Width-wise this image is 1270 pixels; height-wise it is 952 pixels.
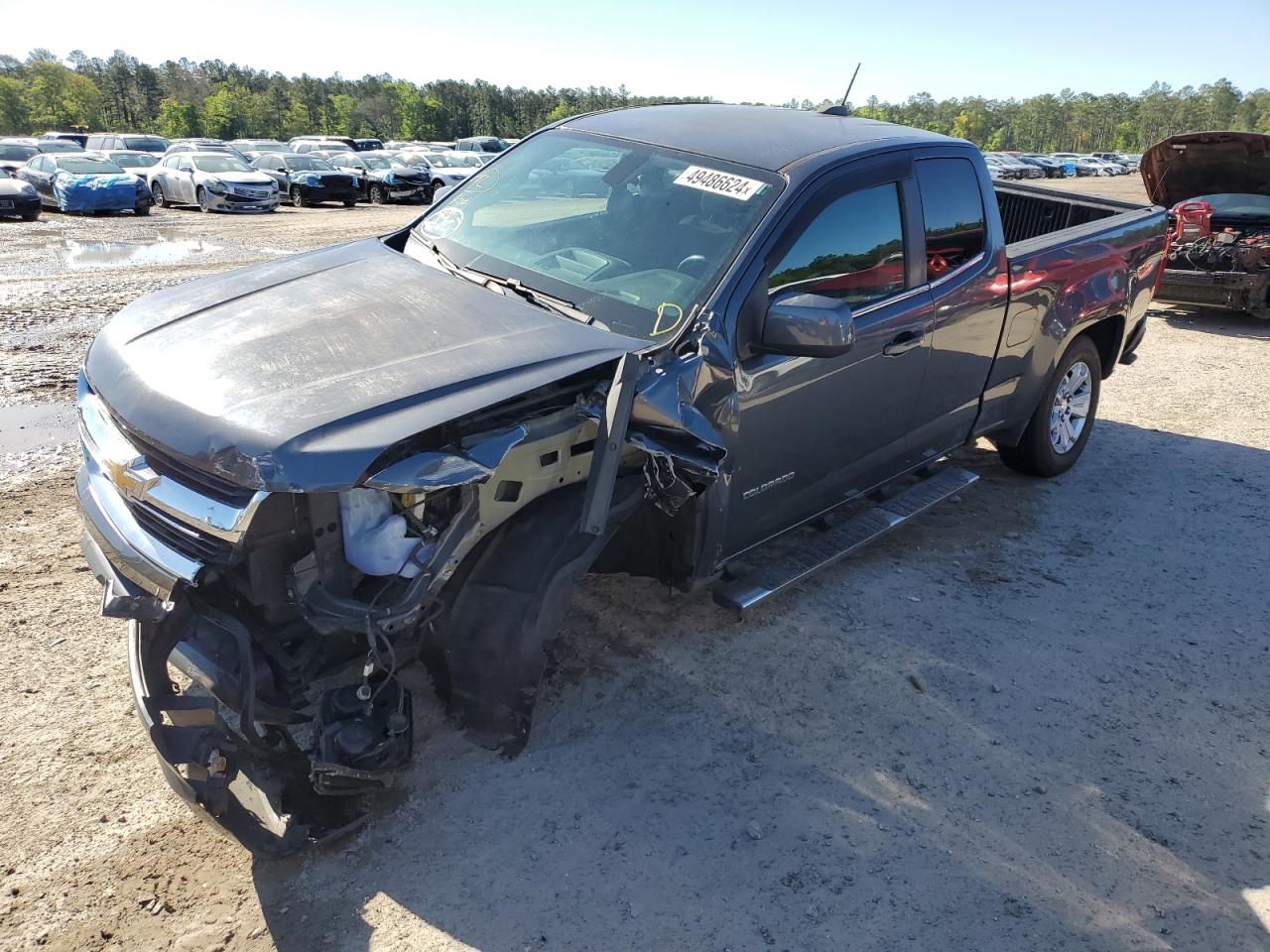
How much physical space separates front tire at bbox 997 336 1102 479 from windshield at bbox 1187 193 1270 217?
628 centimetres

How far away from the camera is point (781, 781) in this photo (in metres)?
3.07

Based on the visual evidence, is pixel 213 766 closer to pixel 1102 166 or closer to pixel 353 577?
pixel 353 577

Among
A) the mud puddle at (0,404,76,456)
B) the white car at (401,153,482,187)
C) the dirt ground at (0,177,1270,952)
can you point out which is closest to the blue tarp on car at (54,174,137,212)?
the white car at (401,153,482,187)

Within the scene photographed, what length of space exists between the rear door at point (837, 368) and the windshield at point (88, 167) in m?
18.9

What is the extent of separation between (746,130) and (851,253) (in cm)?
76

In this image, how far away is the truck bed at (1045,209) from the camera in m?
6.10

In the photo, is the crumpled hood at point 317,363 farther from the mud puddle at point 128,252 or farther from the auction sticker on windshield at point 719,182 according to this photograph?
the mud puddle at point 128,252

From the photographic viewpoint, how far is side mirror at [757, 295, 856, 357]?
3.01 metres

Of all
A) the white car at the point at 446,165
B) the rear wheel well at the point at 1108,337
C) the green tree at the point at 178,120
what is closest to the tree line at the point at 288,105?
the green tree at the point at 178,120

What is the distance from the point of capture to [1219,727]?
3.47 m

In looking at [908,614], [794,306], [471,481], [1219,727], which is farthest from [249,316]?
[1219,727]

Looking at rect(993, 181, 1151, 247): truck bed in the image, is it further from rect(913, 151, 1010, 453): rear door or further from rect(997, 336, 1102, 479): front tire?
rect(913, 151, 1010, 453): rear door

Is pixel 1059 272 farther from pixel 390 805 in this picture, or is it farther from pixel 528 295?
pixel 390 805

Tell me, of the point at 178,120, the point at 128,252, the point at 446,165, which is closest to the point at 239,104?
the point at 178,120
